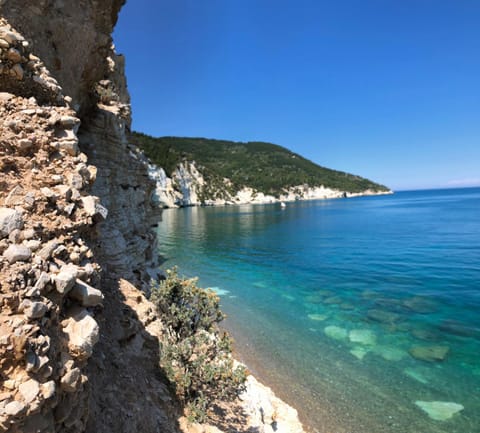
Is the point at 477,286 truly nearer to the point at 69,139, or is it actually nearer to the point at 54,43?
the point at 69,139

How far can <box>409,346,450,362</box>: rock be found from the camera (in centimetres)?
1163

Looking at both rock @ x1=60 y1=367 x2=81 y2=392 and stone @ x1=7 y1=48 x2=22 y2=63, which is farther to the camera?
stone @ x1=7 y1=48 x2=22 y2=63

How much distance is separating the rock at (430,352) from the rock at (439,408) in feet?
8.45

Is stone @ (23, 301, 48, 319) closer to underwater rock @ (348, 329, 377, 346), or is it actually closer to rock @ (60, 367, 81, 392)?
rock @ (60, 367, 81, 392)

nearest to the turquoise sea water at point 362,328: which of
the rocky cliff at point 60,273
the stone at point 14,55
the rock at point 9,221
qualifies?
the rocky cliff at point 60,273

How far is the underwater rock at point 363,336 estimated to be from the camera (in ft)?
43.1

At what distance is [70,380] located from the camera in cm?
309

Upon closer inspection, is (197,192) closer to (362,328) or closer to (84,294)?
(362,328)

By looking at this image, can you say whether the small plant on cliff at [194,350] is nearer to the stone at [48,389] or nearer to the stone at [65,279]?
the stone at [48,389]

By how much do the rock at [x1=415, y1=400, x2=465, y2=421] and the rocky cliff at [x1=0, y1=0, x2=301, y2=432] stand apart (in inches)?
183

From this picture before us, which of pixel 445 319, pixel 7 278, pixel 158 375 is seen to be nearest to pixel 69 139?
pixel 7 278

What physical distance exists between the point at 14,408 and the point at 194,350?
500 centimetres

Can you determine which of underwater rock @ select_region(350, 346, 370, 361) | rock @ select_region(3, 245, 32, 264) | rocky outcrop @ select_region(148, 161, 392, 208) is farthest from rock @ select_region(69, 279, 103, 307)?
rocky outcrop @ select_region(148, 161, 392, 208)

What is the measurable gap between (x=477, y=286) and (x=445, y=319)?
6.67 metres
